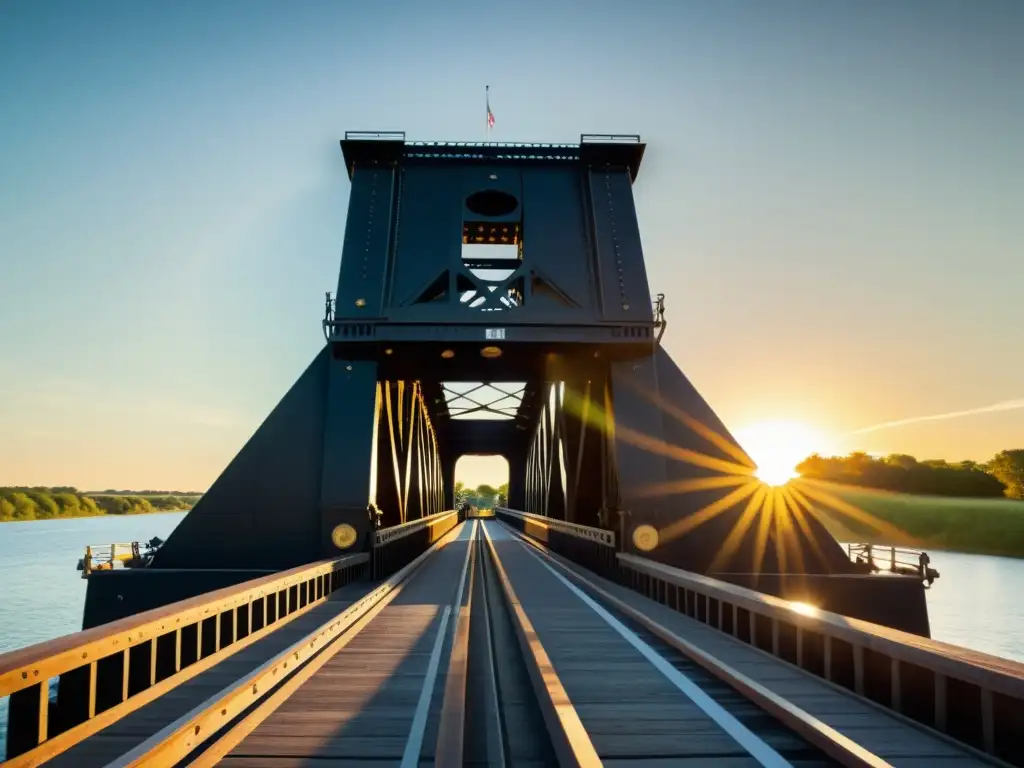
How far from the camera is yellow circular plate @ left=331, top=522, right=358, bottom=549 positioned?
15.6 meters

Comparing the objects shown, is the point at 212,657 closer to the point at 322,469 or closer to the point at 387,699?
the point at 387,699

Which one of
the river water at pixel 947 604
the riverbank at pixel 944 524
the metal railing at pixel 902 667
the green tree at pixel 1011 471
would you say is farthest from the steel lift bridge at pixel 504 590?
the green tree at pixel 1011 471

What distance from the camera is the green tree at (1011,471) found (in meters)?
107

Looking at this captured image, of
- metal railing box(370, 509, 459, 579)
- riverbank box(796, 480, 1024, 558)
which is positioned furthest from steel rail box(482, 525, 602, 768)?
riverbank box(796, 480, 1024, 558)

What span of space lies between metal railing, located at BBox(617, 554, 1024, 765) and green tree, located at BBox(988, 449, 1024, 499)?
123 metres

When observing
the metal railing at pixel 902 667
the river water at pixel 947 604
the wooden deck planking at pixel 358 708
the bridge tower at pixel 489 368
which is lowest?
the river water at pixel 947 604

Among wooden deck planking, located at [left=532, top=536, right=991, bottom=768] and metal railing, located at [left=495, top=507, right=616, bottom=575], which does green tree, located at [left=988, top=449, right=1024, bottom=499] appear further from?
wooden deck planking, located at [left=532, top=536, right=991, bottom=768]

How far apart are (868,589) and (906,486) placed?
313ft

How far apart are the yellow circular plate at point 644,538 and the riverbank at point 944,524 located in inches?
2258

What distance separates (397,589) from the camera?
14578 mm

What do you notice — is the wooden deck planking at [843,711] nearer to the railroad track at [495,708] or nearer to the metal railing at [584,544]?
the railroad track at [495,708]

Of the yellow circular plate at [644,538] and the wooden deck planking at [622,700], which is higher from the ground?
the yellow circular plate at [644,538]

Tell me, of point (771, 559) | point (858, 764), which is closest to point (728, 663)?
point (858, 764)

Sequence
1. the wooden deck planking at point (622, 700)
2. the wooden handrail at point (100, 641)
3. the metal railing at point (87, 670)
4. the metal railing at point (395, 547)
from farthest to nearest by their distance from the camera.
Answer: the metal railing at point (395, 547), the wooden deck planking at point (622, 700), the metal railing at point (87, 670), the wooden handrail at point (100, 641)
